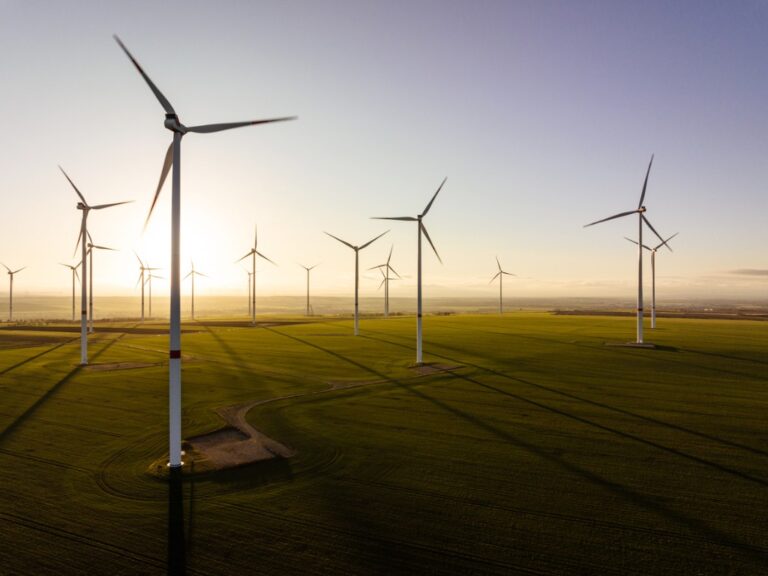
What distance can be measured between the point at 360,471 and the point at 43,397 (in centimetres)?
1799

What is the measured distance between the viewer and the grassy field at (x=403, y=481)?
9.02 meters

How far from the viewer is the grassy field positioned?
29.6 ft

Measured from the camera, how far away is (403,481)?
12461 mm

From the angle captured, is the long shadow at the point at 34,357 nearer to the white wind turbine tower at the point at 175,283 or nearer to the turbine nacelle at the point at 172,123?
the white wind turbine tower at the point at 175,283

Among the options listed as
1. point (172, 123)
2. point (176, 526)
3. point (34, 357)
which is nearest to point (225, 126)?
point (172, 123)

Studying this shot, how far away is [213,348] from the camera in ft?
146

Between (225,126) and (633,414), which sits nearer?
(225,126)

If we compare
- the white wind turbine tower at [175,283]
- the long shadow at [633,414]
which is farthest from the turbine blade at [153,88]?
the long shadow at [633,414]

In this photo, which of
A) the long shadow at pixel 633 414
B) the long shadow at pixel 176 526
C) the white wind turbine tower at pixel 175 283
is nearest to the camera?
the long shadow at pixel 176 526

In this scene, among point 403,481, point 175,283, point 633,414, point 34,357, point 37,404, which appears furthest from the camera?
point 34,357

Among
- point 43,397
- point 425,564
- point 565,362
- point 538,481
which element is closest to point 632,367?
point 565,362

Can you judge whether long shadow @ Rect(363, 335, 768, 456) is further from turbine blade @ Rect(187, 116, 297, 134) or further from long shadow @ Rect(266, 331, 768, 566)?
turbine blade @ Rect(187, 116, 297, 134)

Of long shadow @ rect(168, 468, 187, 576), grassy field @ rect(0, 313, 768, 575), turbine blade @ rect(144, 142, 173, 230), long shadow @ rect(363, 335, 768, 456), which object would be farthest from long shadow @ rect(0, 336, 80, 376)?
long shadow @ rect(363, 335, 768, 456)

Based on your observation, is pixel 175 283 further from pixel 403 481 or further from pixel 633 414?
pixel 633 414
